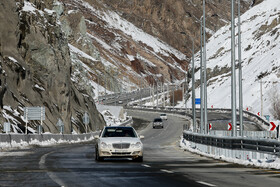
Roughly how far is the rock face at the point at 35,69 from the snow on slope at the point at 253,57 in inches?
1751

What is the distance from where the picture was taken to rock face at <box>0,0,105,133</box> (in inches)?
2498

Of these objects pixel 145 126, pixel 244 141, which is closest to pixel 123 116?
pixel 145 126

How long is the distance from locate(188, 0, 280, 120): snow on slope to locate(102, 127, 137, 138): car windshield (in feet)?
300

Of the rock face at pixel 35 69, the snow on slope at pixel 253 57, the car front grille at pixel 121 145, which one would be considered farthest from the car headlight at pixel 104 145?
the snow on slope at pixel 253 57

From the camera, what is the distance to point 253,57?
493 ft

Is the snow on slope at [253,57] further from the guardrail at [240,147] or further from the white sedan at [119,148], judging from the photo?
the white sedan at [119,148]

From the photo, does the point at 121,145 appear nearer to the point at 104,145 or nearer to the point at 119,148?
the point at 119,148

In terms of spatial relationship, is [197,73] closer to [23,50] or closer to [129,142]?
[23,50]

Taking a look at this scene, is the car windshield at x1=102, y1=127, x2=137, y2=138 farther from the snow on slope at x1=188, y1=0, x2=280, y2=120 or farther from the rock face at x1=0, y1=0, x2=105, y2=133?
the snow on slope at x1=188, y1=0, x2=280, y2=120

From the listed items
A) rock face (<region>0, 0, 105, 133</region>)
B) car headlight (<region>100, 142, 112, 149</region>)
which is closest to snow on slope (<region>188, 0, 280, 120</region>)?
rock face (<region>0, 0, 105, 133</region>)

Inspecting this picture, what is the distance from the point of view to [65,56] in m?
90.5

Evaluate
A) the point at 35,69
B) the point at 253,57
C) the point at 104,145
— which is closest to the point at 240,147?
the point at 104,145

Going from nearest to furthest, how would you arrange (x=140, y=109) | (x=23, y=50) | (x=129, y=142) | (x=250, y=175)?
1. (x=250, y=175)
2. (x=129, y=142)
3. (x=23, y=50)
4. (x=140, y=109)

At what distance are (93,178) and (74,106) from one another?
232ft
